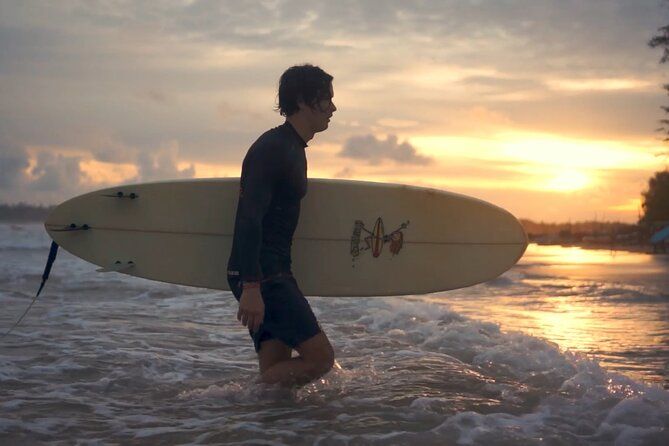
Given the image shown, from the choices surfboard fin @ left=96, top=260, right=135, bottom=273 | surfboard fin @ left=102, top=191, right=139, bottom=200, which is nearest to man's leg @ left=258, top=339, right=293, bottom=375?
surfboard fin @ left=96, top=260, right=135, bottom=273

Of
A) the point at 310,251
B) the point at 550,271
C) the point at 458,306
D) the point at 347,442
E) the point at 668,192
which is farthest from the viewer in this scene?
the point at 668,192

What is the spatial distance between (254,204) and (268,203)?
0.24 ft

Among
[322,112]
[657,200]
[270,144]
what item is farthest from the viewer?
[657,200]

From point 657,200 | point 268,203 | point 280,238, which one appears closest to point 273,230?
point 280,238

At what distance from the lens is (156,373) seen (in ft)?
14.7

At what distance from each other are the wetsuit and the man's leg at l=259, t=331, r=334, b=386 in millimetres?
42

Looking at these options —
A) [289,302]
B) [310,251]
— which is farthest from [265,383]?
[310,251]

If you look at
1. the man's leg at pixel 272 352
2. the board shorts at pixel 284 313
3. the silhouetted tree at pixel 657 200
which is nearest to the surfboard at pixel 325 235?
the man's leg at pixel 272 352

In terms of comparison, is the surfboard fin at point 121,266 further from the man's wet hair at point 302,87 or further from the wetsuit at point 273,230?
the man's wet hair at point 302,87

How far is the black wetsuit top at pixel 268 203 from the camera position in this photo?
3213mm

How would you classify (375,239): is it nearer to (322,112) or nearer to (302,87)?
(322,112)

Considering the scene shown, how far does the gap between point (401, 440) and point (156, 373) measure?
6.43 ft

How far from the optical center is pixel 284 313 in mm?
3375

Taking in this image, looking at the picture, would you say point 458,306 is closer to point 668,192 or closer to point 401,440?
point 401,440
